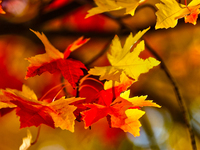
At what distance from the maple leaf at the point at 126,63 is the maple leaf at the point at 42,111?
0.24ft

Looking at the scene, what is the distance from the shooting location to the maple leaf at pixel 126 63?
Answer: 0.33 meters

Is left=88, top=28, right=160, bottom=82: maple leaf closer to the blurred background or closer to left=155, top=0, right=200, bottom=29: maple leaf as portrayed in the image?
left=155, top=0, right=200, bottom=29: maple leaf

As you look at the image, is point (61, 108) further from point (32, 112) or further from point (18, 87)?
point (18, 87)

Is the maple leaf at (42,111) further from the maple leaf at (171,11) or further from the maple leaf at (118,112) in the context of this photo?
the maple leaf at (171,11)

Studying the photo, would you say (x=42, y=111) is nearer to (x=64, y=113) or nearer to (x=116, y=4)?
(x=64, y=113)

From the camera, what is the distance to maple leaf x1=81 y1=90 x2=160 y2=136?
342 mm

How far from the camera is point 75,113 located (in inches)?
13.5

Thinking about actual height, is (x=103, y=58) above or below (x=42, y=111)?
below

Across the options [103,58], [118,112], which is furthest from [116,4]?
[103,58]

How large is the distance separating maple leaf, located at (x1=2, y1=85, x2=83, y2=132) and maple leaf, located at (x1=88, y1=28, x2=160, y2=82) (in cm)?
7

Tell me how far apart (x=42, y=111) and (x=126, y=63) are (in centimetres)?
18

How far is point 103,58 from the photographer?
765 millimetres

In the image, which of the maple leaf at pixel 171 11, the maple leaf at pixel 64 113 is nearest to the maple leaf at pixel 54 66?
the maple leaf at pixel 64 113

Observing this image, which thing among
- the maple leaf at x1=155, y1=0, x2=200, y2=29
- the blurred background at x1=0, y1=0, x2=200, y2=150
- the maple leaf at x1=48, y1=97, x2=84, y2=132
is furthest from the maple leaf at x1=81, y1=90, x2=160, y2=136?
the blurred background at x1=0, y1=0, x2=200, y2=150
